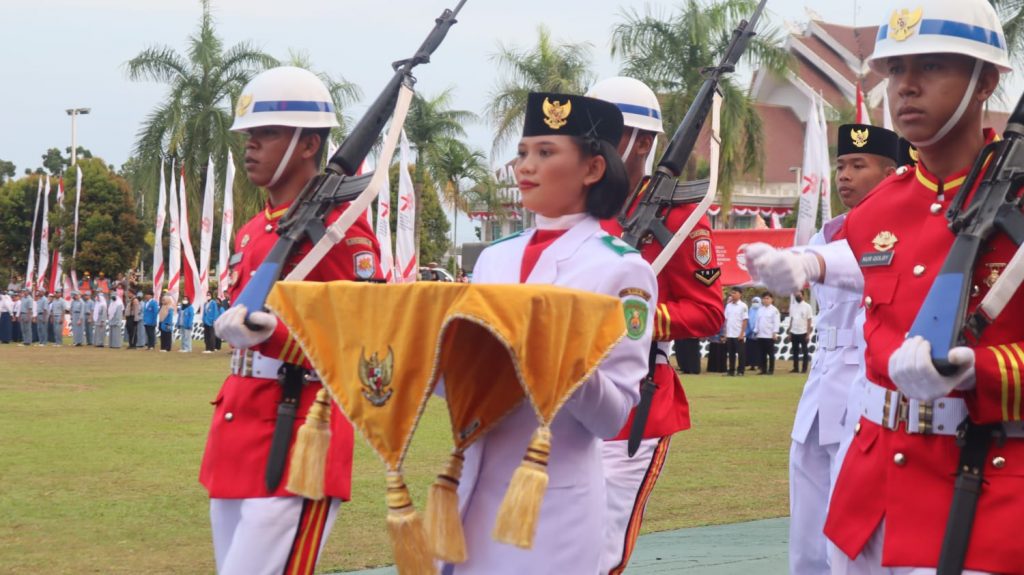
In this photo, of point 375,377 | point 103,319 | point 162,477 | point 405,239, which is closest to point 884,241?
point 375,377

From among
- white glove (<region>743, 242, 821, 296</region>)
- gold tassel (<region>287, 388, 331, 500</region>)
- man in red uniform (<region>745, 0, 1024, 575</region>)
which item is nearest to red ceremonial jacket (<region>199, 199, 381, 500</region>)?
gold tassel (<region>287, 388, 331, 500</region>)

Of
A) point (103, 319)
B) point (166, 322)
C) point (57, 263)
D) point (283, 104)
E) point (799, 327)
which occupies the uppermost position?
point (283, 104)

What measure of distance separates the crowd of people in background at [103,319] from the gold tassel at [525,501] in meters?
34.4

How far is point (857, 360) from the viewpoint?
263 inches

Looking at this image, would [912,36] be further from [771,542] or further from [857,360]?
[771,542]

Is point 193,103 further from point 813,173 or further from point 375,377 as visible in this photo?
point 375,377

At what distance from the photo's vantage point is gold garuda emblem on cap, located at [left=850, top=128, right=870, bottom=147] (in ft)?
24.0

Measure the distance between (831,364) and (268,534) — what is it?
314 centimetres

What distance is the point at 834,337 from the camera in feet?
22.5

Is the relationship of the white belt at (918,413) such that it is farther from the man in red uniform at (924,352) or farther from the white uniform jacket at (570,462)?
the white uniform jacket at (570,462)

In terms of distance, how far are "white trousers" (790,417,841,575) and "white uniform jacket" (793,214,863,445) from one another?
6 centimetres

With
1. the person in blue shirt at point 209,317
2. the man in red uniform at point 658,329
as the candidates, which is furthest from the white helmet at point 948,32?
the person in blue shirt at point 209,317

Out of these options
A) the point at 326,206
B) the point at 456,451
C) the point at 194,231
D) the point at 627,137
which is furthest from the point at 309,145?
the point at 194,231

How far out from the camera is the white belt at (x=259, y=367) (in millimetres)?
5074
